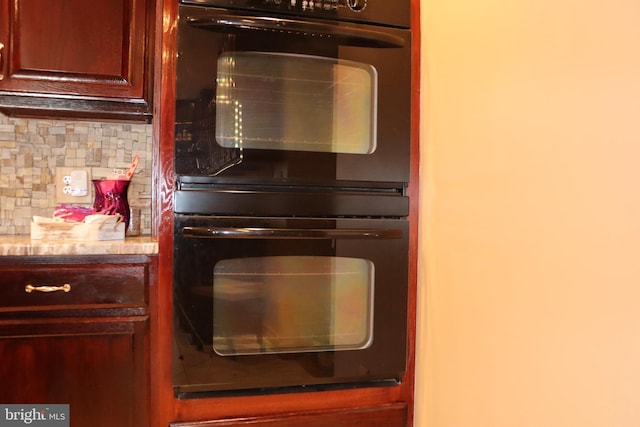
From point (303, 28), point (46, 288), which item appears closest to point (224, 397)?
point (46, 288)

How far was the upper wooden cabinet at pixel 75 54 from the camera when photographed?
4.25 ft

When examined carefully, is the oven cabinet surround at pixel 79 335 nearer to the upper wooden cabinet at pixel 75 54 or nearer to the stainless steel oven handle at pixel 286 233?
the stainless steel oven handle at pixel 286 233

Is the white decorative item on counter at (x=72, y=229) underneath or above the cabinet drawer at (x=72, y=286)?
above

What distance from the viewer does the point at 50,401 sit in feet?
3.83

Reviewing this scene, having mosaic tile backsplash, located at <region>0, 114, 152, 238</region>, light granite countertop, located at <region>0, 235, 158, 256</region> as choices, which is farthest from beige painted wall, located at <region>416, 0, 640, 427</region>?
mosaic tile backsplash, located at <region>0, 114, 152, 238</region>

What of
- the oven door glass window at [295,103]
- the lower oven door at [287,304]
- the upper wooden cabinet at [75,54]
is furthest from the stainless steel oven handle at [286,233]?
the upper wooden cabinet at [75,54]

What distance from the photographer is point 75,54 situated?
4.35ft

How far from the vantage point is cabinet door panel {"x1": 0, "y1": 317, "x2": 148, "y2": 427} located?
115 cm

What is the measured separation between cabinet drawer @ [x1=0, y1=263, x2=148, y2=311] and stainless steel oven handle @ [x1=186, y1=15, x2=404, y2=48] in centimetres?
66

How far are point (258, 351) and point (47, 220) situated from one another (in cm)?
71

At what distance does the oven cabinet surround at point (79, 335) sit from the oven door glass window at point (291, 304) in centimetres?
22

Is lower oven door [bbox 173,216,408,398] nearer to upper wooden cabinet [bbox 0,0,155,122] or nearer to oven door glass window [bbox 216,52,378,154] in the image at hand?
oven door glass window [bbox 216,52,378,154]

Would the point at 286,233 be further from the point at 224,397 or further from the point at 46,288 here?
the point at 46,288

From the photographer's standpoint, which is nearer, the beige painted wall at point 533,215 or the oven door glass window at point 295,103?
the beige painted wall at point 533,215
